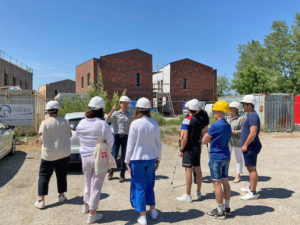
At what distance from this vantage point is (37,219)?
3.64 m

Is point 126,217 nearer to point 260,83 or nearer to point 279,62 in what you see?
point 260,83

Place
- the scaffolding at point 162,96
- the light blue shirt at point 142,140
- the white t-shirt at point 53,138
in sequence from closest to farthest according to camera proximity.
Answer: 1. the light blue shirt at point 142,140
2. the white t-shirt at point 53,138
3. the scaffolding at point 162,96

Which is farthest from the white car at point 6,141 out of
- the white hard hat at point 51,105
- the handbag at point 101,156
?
the handbag at point 101,156

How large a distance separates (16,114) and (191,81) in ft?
88.1

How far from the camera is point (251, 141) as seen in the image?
13.8ft

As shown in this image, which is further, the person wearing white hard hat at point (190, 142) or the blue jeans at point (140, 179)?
the person wearing white hard hat at point (190, 142)

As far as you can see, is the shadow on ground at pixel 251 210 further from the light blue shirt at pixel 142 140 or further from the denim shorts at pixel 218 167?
the light blue shirt at pixel 142 140

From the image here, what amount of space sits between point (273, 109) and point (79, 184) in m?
13.6

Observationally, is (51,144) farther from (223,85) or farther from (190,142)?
(223,85)

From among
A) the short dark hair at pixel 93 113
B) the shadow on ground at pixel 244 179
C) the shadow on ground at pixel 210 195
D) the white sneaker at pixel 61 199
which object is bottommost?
the shadow on ground at pixel 244 179

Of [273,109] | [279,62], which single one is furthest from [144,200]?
[279,62]

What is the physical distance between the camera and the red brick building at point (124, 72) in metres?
30.9

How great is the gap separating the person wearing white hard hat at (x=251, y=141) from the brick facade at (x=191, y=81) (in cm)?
2965

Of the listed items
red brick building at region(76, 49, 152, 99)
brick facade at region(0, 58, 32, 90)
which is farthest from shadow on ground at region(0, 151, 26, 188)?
brick facade at region(0, 58, 32, 90)
